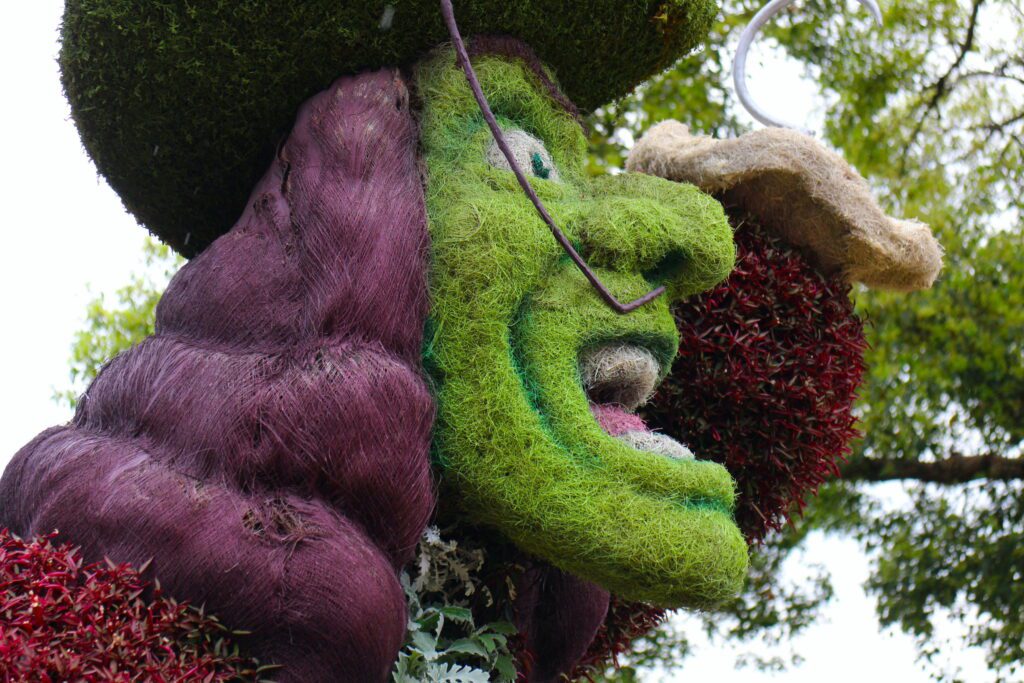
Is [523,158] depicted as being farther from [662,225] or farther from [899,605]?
[899,605]

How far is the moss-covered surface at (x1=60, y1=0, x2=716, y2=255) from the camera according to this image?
3.08 metres

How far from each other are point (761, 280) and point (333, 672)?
6.53ft

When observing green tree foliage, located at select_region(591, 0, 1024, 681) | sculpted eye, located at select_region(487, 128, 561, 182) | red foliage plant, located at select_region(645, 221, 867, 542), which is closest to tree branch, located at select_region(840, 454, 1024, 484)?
green tree foliage, located at select_region(591, 0, 1024, 681)

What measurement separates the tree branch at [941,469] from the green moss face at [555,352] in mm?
5405

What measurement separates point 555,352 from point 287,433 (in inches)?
27.8

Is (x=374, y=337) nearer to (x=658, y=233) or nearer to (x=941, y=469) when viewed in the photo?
(x=658, y=233)

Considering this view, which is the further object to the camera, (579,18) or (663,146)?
(663,146)

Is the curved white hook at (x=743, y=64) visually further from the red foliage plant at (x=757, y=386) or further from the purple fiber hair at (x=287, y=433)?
the purple fiber hair at (x=287, y=433)

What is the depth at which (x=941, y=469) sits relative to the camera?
812 cm

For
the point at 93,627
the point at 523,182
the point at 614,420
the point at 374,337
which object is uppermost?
the point at 523,182

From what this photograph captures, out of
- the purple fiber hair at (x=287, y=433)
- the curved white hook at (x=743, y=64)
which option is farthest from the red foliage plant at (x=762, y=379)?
the purple fiber hair at (x=287, y=433)

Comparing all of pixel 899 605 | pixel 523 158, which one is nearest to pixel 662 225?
pixel 523 158

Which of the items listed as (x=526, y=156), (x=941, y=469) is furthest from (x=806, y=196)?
(x=941, y=469)

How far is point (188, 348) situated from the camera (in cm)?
280
